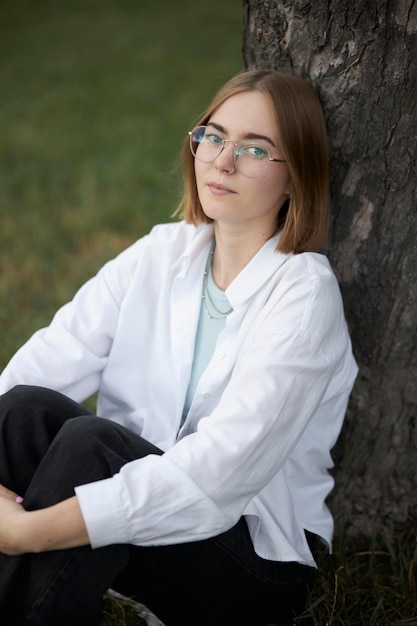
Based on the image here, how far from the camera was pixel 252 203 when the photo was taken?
2240 millimetres

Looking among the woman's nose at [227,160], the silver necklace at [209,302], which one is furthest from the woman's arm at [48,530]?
the woman's nose at [227,160]

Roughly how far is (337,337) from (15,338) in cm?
216

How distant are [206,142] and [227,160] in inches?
4.7

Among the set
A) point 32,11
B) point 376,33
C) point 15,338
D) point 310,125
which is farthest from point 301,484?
point 32,11

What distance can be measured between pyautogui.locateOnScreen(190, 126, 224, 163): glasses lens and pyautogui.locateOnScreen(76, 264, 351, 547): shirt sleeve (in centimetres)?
49

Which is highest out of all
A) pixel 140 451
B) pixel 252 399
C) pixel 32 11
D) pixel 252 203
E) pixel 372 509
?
pixel 32 11

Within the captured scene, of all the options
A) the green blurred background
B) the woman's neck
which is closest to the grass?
the green blurred background

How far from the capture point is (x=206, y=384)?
7.32 feet

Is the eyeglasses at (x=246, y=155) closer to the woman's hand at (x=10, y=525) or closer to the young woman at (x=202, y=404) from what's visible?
the young woman at (x=202, y=404)

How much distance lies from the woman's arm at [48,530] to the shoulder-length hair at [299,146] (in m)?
0.94

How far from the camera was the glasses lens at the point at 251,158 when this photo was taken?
219cm

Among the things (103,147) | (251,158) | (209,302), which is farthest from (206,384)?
(103,147)

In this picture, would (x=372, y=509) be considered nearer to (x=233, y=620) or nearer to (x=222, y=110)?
(x=233, y=620)

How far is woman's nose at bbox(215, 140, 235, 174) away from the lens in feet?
7.20
